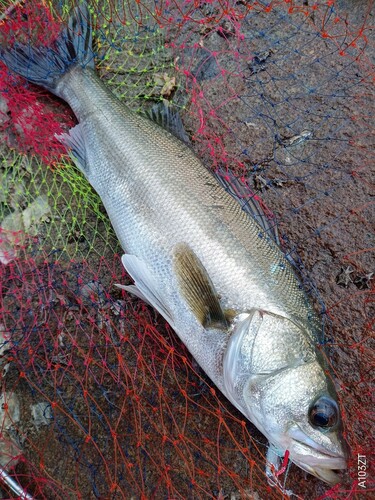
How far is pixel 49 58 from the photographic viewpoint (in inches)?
122

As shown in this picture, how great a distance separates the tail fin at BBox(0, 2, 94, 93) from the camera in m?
3.11

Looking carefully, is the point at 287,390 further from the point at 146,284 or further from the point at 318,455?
the point at 146,284

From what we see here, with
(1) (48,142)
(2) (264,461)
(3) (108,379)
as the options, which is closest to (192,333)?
(3) (108,379)

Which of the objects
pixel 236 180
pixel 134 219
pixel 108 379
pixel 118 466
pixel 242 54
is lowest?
pixel 118 466

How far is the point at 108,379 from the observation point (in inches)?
109

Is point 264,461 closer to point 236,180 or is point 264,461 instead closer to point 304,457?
point 304,457

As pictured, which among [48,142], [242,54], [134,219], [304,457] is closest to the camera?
[304,457]

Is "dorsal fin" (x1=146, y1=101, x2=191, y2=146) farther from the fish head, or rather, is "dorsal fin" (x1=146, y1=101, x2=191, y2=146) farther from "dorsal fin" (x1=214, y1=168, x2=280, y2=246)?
the fish head

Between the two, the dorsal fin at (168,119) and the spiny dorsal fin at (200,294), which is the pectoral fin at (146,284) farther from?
the dorsal fin at (168,119)

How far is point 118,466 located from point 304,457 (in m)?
1.09

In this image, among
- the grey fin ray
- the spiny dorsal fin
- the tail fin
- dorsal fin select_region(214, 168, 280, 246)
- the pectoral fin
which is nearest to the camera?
the spiny dorsal fin

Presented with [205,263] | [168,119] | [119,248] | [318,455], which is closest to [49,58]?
[168,119]

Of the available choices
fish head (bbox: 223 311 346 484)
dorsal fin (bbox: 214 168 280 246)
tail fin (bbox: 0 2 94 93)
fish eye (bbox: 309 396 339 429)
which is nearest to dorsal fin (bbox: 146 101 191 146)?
dorsal fin (bbox: 214 168 280 246)

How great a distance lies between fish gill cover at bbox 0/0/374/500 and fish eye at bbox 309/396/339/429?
357 mm
